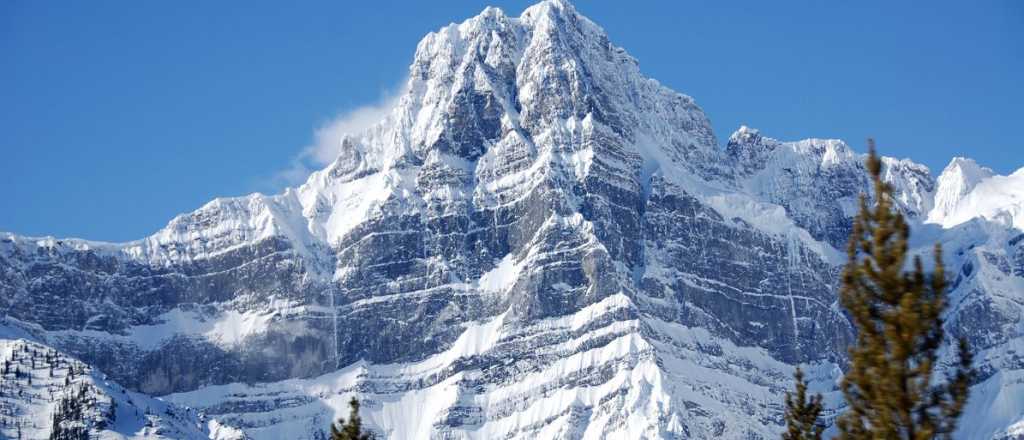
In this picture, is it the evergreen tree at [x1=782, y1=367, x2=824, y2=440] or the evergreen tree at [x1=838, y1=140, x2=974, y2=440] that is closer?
the evergreen tree at [x1=838, y1=140, x2=974, y2=440]

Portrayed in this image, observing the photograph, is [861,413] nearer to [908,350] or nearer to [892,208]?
[908,350]

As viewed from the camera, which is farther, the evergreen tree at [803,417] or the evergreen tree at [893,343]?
the evergreen tree at [803,417]

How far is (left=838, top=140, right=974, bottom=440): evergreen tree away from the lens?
149 feet

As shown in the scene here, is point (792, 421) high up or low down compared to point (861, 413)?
up

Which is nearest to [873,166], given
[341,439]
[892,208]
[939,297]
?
[892,208]

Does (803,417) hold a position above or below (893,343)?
above

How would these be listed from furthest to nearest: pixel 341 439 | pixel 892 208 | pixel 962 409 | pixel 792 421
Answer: pixel 341 439, pixel 792 421, pixel 892 208, pixel 962 409

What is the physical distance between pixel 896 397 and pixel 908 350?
124 centimetres

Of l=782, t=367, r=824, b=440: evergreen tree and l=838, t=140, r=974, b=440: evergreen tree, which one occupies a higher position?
l=782, t=367, r=824, b=440: evergreen tree

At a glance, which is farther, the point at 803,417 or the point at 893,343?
the point at 803,417

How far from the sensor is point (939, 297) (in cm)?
4588

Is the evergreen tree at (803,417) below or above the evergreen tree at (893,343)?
above

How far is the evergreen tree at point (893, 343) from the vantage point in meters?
45.5

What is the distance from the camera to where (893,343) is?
4606cm
